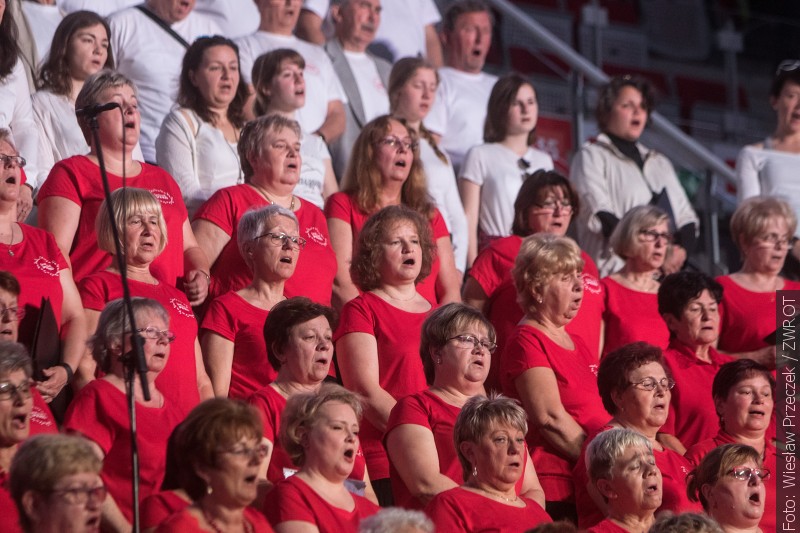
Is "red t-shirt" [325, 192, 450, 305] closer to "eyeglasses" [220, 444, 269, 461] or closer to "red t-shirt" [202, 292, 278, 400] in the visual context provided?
"red t-shirt" [202, 292, 278, 400]

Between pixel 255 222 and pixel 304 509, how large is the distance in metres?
1.39

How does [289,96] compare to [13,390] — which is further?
[289,96]

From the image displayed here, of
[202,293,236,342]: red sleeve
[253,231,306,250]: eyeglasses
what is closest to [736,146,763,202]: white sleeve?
[253,231,306,250]: eyeglasses

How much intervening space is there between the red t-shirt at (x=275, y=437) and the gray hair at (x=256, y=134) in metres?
1.33

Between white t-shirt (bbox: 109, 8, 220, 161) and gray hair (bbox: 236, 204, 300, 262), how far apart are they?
4.34 feet

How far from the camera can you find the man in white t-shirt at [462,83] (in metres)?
7.27

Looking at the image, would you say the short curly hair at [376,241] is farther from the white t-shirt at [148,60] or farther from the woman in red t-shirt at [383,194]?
the white t-shirt at [148,60]

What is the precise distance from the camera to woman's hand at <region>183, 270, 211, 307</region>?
486cm

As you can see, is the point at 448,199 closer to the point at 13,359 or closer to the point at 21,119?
the point at 21,119

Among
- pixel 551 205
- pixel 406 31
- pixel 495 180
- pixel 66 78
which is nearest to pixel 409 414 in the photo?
pixel 551 205

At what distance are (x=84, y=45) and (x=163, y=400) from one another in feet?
6.68

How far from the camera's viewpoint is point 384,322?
15.9 ft

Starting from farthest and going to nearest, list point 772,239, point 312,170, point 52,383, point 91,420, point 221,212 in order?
point 772,239
point 312,170
point 221,212
point 52,383
point 91,420

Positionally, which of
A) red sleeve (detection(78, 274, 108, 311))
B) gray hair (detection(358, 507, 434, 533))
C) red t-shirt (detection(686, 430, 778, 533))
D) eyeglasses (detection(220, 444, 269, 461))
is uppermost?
red sleeve (detection(78, 274, 108, 311))
